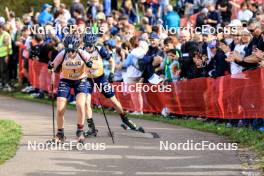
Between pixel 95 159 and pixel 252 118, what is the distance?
385cm

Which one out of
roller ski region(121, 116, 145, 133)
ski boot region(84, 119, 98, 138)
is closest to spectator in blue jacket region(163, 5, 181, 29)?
roller ski region(121, 116, 145, 133)

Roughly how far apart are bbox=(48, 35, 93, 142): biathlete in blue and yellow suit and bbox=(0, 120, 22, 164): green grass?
859 millimetres

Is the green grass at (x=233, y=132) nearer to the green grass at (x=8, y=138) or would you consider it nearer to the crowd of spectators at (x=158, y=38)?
the crowd of spectators at (x=158, y=38)

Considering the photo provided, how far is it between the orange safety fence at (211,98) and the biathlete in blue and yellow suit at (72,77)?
316cm

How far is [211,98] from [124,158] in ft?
15.2

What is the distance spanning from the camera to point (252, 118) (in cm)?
1367

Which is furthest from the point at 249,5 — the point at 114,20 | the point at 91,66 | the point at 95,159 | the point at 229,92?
the point at 95,159

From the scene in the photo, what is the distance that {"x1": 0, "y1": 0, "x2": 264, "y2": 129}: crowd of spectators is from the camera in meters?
15.2

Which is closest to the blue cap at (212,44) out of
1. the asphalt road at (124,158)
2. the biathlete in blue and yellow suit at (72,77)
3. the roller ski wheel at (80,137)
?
the asphalt road at (124,158)

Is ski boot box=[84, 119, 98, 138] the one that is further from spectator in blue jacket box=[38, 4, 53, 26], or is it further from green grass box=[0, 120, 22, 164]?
spectator in blue jacket box=[38, 4, 53, 26]

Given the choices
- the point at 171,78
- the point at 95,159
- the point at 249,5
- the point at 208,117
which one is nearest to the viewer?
the point at 95,159

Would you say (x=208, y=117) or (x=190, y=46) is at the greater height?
(x=190, y=46)

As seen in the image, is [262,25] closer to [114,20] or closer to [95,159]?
[95,159]

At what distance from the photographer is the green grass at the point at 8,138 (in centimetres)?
1162
